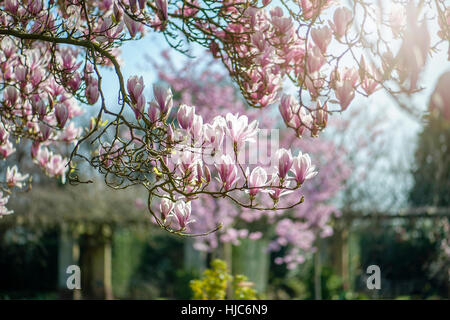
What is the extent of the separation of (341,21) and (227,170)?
1.21m

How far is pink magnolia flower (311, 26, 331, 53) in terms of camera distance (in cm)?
296

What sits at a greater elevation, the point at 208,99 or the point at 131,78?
the point at 208,99

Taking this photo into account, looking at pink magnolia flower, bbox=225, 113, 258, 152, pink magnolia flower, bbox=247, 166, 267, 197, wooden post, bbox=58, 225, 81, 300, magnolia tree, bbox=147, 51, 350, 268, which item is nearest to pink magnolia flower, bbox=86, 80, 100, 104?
pink magnolia flower, bbox=225, 113, 258, 152

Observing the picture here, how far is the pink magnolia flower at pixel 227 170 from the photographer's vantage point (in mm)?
2572

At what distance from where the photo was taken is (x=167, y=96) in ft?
8.77

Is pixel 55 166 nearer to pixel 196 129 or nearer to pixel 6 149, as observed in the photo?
pixel 6 149

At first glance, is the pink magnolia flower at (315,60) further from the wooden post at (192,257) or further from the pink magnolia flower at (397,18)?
the wooden post at (192,257)

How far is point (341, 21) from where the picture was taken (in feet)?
9.64

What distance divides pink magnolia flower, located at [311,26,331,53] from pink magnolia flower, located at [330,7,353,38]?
5 centimetres

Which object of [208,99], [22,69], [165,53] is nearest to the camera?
[22,69]

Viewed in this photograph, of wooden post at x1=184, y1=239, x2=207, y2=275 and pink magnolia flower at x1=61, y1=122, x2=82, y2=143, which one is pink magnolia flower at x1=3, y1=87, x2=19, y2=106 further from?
wooden post at x1=184, y1=239, x2=207, y2=275

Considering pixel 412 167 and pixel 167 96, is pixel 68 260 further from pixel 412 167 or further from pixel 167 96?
pixel 167 96

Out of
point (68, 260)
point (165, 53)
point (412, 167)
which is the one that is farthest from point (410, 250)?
point (68, 260)

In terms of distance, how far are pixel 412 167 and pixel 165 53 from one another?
6.36 meters
